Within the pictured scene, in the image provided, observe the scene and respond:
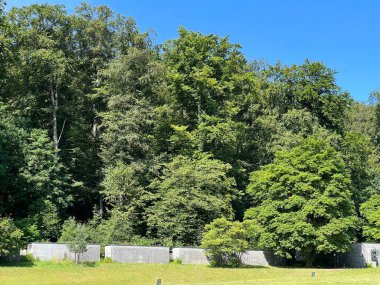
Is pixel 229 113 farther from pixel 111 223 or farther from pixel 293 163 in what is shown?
pixel 111 223

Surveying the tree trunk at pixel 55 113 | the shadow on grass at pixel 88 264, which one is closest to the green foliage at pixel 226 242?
the shadow on grass at pixel 88 264

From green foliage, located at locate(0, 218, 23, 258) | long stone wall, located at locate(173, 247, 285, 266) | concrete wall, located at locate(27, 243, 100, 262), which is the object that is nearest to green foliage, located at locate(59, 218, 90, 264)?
concrete wall, located at locate(27, 243, 100, 262)

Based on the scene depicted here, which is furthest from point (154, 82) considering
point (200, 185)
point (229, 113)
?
point (200, 185)

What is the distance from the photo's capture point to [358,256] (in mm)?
34312

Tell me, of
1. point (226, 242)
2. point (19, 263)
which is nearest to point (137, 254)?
point (226, 242)

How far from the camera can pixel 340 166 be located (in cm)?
3434

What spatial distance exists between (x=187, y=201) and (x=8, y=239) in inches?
529

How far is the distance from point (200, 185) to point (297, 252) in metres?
9.49

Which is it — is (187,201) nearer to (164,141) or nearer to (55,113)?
(164,141)

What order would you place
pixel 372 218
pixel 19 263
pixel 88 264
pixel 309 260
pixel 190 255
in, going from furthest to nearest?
pixel 372 218 → pixel 309 260 → pixel 190 255 → pixel 88 264 → pixel 19 263

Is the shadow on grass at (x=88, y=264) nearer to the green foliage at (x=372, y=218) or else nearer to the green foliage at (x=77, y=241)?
the green foliage at (x=77, y=241)

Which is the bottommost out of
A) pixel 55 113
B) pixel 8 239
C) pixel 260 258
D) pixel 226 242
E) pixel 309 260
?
pixel 309 260

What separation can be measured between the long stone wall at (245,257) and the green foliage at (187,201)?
3258 millimetres

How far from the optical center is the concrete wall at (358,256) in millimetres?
33500
